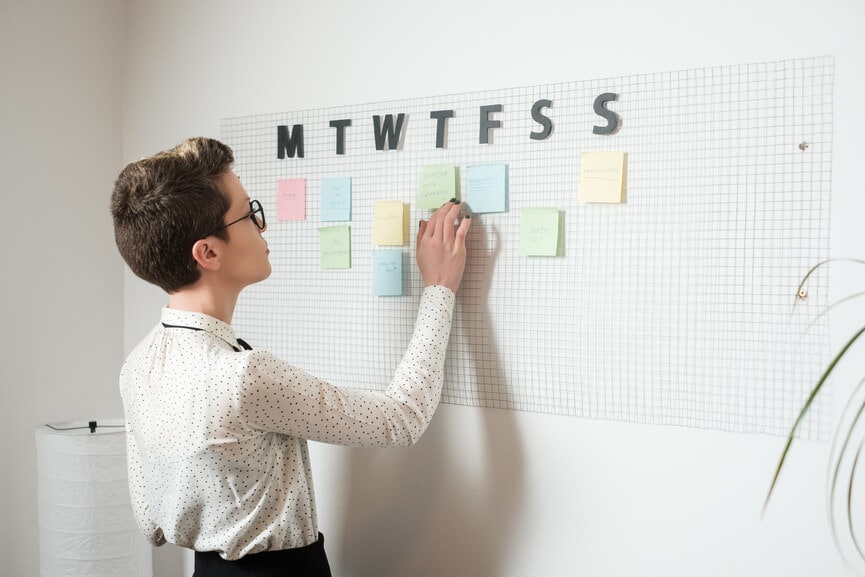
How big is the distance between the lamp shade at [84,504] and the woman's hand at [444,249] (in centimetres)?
78

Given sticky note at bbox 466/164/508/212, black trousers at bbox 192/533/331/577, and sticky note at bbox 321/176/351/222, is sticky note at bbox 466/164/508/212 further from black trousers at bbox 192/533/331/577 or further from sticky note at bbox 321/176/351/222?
black trousers at bbox 192/533/331/577

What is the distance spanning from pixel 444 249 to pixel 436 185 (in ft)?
0.51

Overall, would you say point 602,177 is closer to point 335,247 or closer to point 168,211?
point 335,247

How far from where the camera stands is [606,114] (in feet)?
4.73

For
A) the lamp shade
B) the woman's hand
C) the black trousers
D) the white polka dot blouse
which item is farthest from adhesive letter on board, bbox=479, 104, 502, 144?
the lamp shade

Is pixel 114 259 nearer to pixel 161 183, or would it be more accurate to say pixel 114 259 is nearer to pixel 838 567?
pixel 161 183

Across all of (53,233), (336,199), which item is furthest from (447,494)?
(53,233)

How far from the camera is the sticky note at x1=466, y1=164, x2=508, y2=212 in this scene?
Answer: 5.07 ft

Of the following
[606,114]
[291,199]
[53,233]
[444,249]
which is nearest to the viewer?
[606,114]

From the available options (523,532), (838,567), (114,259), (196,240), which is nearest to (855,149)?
(838,567)

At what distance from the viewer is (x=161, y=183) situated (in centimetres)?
128

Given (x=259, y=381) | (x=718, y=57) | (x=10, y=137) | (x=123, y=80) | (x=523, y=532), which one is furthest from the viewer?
(x=123, y=80)

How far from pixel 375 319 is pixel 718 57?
85 cm

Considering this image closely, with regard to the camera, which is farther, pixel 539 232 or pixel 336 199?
pixel 336 199
